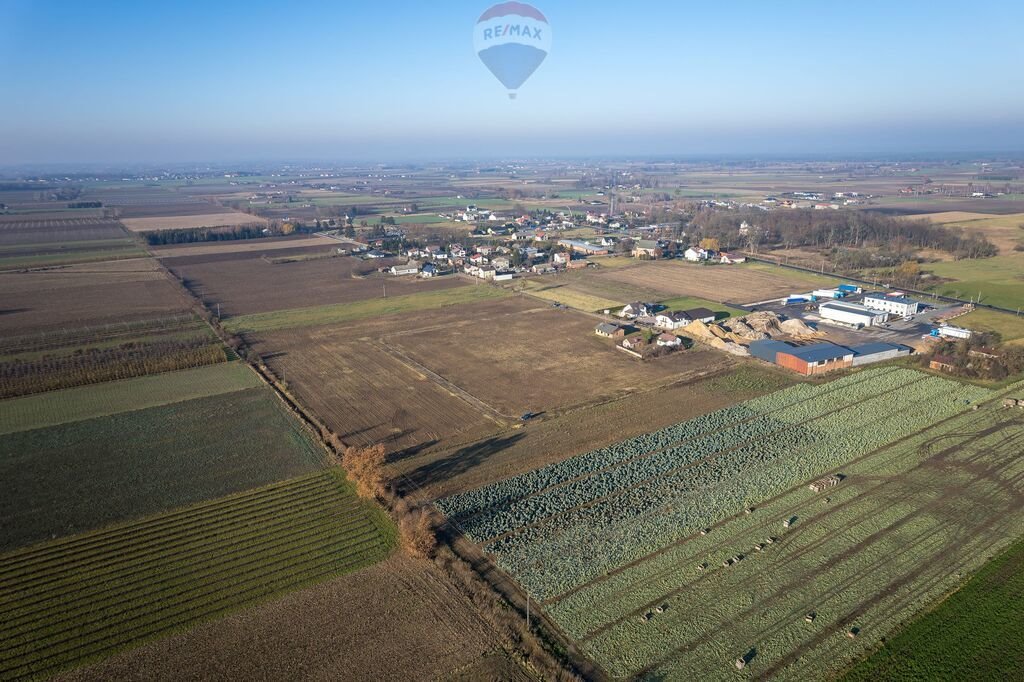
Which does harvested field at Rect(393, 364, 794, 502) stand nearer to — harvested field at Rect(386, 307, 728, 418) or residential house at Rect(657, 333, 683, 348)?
harvested field at Rect(386, 307, 728, 418)

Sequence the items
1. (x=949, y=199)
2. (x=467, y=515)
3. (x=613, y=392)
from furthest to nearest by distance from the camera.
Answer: (x=949, y=199) < (x=613, y=392) < (x=467, y=515)

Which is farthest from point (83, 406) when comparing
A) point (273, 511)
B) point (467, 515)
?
point (467, 515)

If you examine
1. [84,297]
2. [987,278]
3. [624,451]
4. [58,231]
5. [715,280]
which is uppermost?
[58,231]

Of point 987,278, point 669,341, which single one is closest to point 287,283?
point 669,341

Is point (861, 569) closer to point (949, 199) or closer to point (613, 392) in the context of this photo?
point (613, 392)

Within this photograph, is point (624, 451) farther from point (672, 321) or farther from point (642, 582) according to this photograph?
point (672, 321)

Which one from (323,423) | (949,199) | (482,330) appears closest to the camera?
(323,423)

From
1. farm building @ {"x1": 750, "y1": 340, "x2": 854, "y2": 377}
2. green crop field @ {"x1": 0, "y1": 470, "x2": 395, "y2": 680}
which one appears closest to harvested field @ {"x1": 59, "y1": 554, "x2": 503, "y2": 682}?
green crop field @ {"x1": 0, "y1": 470, "x2": 395, "y2": 680}
